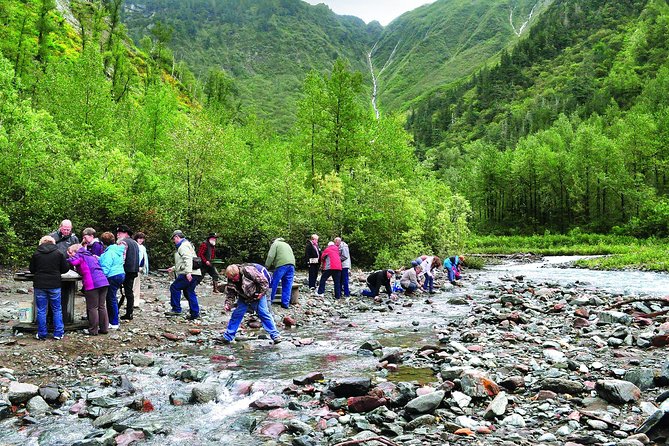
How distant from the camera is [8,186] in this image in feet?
78.2

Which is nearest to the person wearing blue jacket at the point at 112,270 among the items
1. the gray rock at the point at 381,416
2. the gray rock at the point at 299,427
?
the gray rock at the point at 299,427

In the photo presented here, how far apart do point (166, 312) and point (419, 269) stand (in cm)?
1378

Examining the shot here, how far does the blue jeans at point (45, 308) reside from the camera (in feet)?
37.9

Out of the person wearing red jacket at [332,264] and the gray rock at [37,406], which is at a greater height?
the person wearing red jacket at [332,264]

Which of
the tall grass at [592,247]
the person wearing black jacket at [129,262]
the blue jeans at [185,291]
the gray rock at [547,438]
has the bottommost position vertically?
the tall grass at [592,247]

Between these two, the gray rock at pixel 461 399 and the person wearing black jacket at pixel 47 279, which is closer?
the gray rock at pixel 461 399

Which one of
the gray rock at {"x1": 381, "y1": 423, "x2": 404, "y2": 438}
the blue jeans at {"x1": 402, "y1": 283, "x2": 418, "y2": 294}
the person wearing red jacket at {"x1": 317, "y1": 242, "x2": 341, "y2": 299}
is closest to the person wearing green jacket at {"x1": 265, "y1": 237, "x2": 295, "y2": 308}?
the person wearing red jacket at {"x1": 317, "y1": 242, "x2": 341, "y2": 299}

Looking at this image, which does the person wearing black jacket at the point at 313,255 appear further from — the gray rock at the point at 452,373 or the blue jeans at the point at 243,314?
the gray rock at the point at 452,373

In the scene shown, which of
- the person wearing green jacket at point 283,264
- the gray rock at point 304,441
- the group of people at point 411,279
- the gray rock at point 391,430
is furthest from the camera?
the group of people at point 411,279

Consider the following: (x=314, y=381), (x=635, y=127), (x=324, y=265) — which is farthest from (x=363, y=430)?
(x=635, y=127)

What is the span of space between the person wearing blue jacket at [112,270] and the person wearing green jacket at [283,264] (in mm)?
5479

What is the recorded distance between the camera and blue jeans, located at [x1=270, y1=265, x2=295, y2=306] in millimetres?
18027

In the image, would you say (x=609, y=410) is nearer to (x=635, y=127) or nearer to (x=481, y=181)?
(x=635, y=127)

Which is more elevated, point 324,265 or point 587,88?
point 587,88
